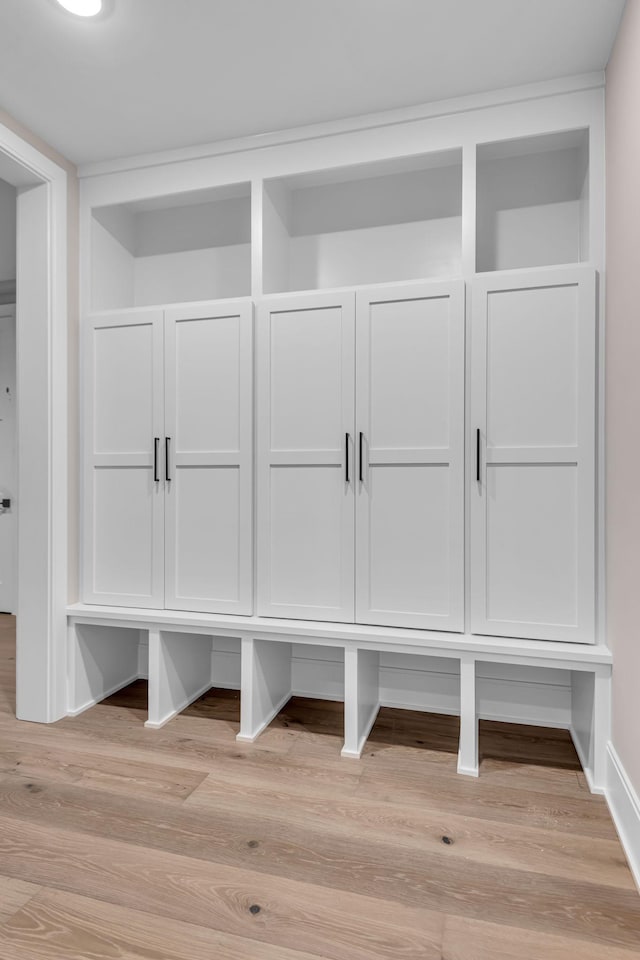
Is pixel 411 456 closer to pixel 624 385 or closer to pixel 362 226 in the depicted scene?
pixel 624 385

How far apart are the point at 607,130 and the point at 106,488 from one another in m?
2.45

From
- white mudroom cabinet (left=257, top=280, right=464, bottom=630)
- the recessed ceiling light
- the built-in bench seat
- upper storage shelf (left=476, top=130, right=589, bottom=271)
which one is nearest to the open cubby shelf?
upper storage shelf (left=476, top=130, right=589, bottom=271)

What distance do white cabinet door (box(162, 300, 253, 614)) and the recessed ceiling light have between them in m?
1.01

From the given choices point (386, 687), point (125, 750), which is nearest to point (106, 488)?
point (125, 750)

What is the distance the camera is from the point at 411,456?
227cm

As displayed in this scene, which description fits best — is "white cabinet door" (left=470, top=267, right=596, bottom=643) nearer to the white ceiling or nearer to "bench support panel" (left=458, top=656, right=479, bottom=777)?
"bench support panel" (left=458, top=656, right=479, bottom=777)

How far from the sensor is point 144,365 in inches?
103

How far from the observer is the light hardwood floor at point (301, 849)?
1385 millimetres

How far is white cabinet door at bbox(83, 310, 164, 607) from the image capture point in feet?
8.50

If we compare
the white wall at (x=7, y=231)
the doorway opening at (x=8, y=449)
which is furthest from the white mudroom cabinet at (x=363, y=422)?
the doorway opening at (x=8, y=449)

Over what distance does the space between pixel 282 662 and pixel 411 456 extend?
3.90ft

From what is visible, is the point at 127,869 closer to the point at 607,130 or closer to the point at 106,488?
the point at 106,488

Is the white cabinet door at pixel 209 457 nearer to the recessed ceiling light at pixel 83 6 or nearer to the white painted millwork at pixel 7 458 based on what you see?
the recessed ceiling light at pixel 83 6

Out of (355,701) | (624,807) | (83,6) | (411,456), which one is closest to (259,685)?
(355,701)
